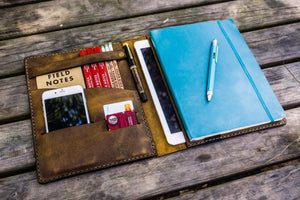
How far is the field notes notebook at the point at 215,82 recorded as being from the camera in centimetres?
87

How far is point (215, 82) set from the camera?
36.9 inches

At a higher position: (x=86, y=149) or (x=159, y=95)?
(x=159, y=95)

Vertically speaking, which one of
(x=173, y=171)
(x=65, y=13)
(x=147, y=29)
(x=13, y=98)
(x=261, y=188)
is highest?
(x=65, y=13)

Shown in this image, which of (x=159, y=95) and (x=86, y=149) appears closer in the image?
(x=86, y=149)

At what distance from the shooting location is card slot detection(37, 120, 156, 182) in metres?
0.78

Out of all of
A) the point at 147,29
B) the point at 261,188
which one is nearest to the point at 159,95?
the point at 147,29

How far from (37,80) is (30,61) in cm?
11

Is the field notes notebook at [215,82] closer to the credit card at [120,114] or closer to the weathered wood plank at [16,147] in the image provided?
the credit card at [120,114]

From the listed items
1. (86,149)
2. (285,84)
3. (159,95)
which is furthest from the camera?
(285,84)

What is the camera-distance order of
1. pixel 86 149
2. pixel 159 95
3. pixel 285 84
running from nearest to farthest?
1. pixel 86 149
2. pixel 159 95
3. pixel 285 84

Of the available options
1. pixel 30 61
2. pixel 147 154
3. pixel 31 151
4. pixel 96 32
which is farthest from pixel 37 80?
pixel 147 154

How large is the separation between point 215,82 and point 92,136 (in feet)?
1.75

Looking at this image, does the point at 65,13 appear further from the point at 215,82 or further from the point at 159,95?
the point at 215,82

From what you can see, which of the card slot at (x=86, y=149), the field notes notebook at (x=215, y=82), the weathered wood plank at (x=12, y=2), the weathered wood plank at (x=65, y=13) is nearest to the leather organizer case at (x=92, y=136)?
the card slot at (x=86, y=149)
